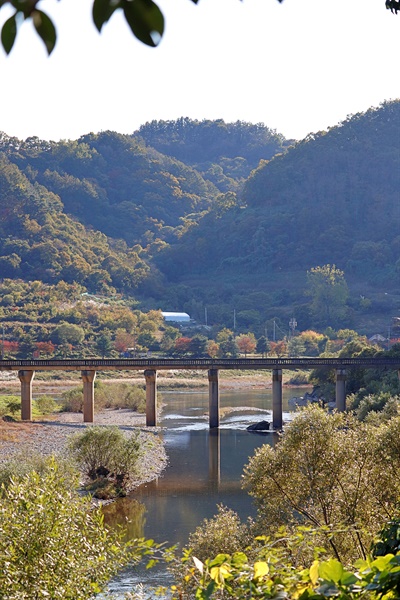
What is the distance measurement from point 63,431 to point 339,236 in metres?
143

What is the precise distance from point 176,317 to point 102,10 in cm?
15032

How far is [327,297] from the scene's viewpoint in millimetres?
155875

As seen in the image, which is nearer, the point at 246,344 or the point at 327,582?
the point at 327,582

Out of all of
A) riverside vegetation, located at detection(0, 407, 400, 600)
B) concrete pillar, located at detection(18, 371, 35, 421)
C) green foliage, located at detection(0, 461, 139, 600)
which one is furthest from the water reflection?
concrete pillar, located at detection(18, 371, 35, 421)

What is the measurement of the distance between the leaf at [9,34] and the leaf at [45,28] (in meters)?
0.09

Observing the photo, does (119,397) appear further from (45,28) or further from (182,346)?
(45,28)

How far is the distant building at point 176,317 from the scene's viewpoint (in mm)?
151500

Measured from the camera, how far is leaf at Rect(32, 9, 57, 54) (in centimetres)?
341

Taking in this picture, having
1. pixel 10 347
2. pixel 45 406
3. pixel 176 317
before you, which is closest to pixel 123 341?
pixel 10 347

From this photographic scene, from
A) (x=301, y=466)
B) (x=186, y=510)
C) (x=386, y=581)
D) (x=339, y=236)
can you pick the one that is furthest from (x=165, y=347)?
(x=386, y=581)

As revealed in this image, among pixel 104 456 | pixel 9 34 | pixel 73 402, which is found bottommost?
pixel 73 402

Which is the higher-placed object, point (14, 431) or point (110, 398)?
point (110, 398)

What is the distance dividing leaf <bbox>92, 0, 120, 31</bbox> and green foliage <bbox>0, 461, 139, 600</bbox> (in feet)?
35.3

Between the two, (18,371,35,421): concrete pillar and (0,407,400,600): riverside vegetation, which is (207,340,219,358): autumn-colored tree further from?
(0,407,400,600): riverside vegetation
